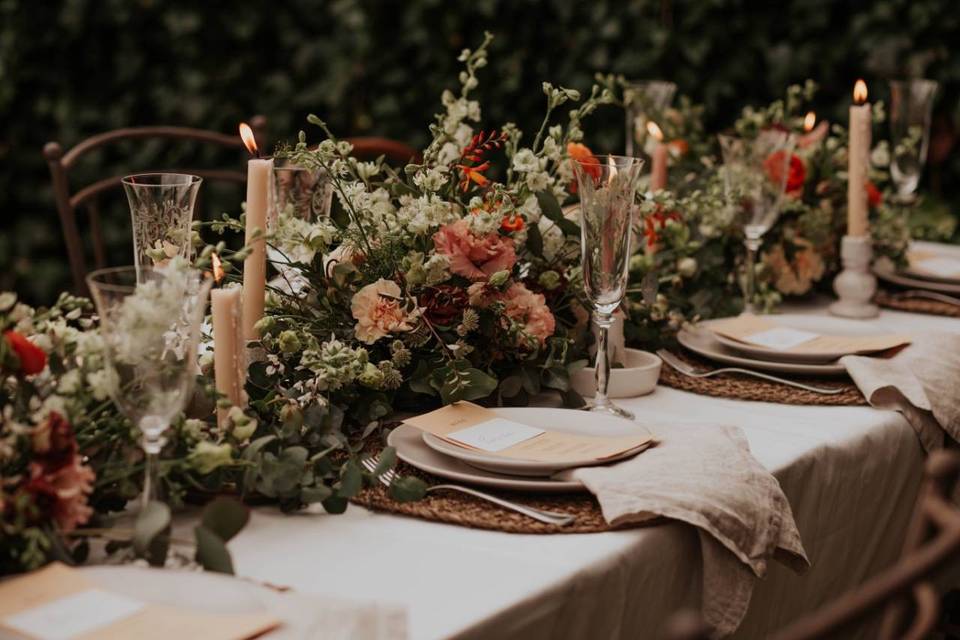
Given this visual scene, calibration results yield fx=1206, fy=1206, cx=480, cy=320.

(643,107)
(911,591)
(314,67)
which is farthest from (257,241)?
(314,67)

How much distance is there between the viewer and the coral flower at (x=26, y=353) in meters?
1.00

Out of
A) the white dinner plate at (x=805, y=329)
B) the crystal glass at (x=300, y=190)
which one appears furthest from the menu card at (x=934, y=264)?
the crystal glass at (x=300, y=190)

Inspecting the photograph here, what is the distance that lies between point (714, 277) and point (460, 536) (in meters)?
1.01

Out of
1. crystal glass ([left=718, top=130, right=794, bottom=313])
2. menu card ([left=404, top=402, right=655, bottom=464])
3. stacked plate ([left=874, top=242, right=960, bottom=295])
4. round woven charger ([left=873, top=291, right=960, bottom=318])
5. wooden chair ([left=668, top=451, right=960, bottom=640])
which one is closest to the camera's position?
wooden chair ([left=668, top=451, right=960, bottom=640])

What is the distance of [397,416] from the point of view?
142 centimetres

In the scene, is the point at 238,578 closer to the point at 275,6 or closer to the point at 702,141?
the point at 702,141

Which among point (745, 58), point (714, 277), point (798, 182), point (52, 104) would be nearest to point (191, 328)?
point (714, 277)

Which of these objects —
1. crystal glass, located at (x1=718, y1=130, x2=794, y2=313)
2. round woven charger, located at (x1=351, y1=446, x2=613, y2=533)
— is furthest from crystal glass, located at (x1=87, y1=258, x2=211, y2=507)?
crystal glass, located at (x1=718, y1=130, x2=794, y2=313)

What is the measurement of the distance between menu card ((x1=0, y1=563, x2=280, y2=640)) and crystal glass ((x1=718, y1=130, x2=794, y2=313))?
1202 millimetres

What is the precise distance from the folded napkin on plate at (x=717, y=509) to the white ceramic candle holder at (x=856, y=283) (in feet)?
2.94

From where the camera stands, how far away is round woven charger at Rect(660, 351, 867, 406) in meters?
1.54

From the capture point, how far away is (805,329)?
183 cm

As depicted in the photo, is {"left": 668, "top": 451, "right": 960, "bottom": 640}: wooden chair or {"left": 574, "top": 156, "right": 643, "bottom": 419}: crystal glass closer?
{"left": 668, "top": 451, "right": 960, "bottom": 640}: wooden chair

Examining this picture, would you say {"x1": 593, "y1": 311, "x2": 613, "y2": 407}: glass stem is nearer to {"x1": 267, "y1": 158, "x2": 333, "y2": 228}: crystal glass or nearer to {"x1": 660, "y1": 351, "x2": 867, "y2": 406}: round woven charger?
{"x1": 660, "y1": 351, "x2": 867, "y2": 406}: round woven charger
